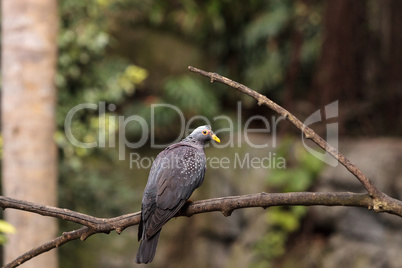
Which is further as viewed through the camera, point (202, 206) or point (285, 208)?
point (285, 208)

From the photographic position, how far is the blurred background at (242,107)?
4926mm

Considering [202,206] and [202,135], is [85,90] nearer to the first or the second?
[202,135]

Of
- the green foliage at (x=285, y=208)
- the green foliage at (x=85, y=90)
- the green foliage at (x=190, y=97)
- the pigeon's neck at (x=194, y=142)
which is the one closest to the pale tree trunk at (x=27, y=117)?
the green foliage at (x=85, y=90)

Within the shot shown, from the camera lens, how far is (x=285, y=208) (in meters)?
5.50

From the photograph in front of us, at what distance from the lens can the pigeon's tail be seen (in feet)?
6.68

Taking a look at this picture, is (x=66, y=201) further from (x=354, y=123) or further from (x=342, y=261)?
(x=354, y=123)

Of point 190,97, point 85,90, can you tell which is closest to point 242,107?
point 190,97

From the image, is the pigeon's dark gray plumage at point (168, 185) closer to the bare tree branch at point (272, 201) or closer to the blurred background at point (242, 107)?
the bare tree branch at point (272, 201)

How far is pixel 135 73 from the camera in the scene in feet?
16.1

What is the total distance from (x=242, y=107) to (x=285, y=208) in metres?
2.49

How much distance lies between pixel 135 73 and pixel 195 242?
255 cm

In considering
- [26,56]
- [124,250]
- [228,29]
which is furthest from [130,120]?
[26,56]

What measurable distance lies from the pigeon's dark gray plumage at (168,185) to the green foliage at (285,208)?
9.75 ft

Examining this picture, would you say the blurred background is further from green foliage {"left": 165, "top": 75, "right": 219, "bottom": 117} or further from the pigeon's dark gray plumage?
the pigeon's dark gray plumage
